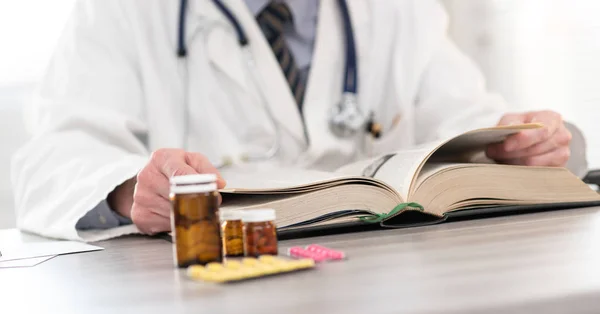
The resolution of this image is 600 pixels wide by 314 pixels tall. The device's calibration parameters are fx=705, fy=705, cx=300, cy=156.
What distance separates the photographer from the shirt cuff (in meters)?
0.97

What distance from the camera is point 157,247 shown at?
2.72ft

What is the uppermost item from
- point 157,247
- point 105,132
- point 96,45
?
point 96,45

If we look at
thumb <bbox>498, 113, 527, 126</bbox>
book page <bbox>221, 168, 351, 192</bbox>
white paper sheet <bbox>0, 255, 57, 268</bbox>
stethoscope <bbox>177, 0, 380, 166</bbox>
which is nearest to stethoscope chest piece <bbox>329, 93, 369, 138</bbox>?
stethoscope <bbox>177, 0, 380, 166</bbox>

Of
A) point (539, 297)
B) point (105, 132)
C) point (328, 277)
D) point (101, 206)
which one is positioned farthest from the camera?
point (105, 132)

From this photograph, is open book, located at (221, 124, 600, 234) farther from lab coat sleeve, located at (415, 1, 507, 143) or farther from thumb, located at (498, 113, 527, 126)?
lab coat sleeve, located at (415, 1, 507, 143)

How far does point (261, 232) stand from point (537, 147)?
0.57m

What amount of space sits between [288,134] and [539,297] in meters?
1.00

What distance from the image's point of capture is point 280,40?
145 cm

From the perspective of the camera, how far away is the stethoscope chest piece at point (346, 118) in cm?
141

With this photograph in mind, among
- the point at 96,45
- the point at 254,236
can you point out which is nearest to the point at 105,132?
the point at 96,45

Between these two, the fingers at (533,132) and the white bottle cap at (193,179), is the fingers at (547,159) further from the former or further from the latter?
the white bottle cap at (193,179)

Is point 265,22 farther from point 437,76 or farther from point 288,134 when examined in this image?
point 437,76

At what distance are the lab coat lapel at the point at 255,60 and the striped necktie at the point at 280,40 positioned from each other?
29 millimetres

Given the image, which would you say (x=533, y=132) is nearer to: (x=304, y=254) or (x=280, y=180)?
(x=280, y=180)
